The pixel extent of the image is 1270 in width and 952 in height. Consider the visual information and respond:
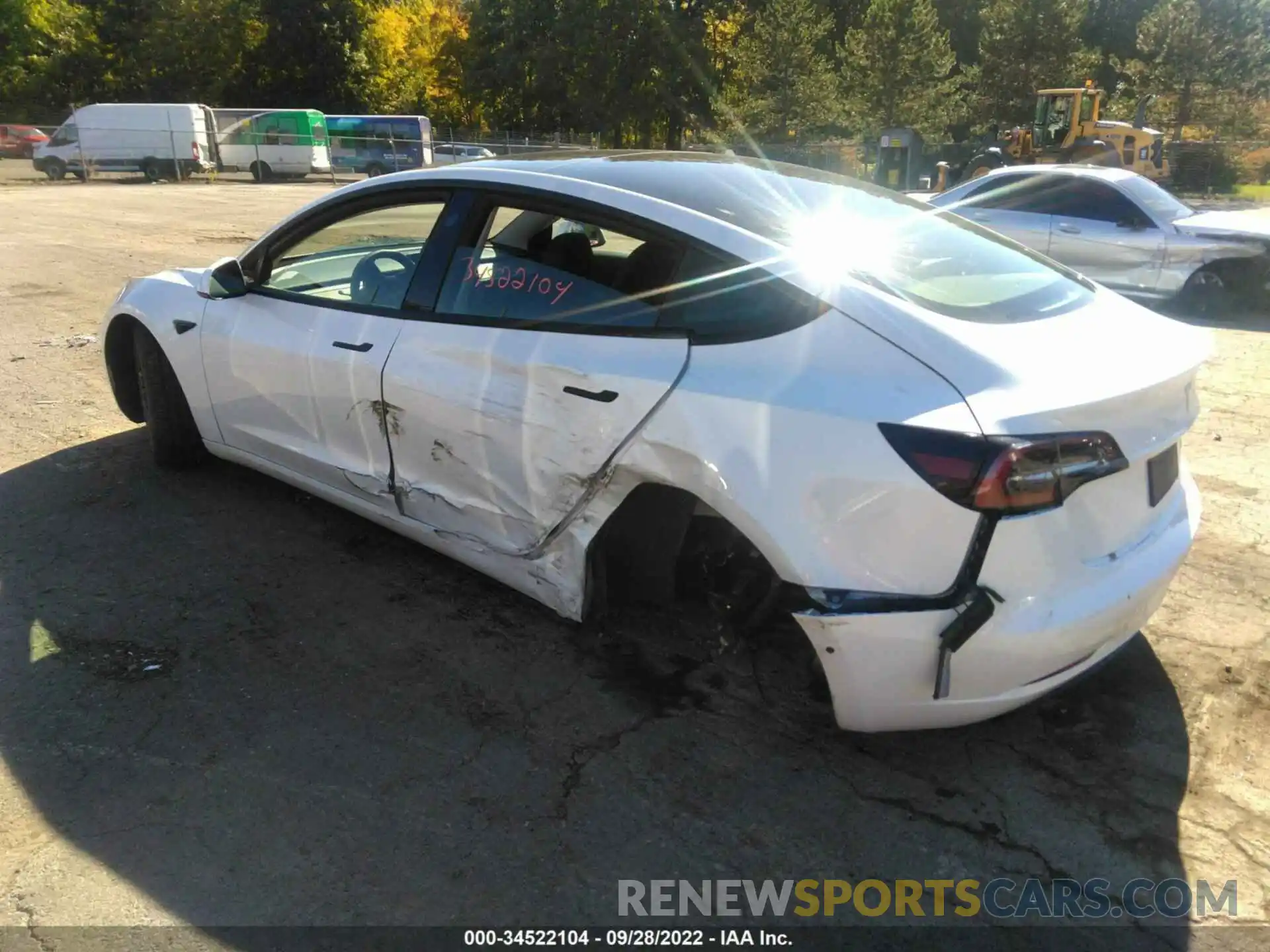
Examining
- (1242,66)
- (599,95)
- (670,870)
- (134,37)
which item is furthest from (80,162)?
(1242,66)

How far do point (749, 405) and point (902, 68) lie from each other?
3635cm

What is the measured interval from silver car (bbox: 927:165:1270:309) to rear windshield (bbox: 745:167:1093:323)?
280 inches

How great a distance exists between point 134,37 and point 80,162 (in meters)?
19.0

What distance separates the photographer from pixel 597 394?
2.92 m

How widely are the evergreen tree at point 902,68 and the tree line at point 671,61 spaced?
0.06 metres

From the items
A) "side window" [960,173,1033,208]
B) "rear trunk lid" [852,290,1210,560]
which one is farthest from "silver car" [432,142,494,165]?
"rear trunk lid" [852,290,1210,560]

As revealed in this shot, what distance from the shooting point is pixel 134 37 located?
46.2m

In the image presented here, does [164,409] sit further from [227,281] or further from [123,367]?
[227,281]

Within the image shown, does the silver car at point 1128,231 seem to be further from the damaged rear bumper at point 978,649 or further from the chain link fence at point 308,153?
the chain link fence at point 308,153

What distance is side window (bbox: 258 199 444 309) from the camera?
3670 millimetres

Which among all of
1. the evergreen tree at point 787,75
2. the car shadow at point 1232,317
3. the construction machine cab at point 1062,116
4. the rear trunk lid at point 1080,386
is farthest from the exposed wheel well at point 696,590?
the evergreen tree at point 787,75

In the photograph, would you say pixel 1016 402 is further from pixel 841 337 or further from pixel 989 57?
pixel 989 57

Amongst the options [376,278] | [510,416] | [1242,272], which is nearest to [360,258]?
[376,278]

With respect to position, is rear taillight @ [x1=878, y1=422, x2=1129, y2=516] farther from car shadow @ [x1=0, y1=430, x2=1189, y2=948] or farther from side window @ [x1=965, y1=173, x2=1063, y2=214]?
side window @ [x1=965, y1=173, x2=1063, y2=214]
